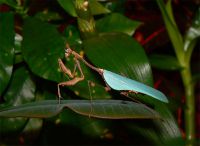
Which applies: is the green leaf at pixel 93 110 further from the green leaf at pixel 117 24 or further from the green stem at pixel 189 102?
the green stem at pixel 189 102

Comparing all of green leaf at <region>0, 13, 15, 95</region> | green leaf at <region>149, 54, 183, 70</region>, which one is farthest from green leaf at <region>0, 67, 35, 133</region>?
green leaf at <region>149, 54, 183, 70</region>

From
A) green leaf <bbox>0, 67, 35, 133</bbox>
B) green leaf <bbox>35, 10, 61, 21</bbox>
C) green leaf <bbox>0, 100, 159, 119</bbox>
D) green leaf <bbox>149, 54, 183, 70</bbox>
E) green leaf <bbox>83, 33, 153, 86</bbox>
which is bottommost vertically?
green leaf <bbox>0, 67, 35, 133</bbox>

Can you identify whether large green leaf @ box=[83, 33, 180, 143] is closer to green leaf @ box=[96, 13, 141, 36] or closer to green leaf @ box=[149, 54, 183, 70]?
green leaf @ box=[96, 13, 141, 36]

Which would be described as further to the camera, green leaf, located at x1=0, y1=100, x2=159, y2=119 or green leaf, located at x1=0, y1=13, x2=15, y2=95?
green leaf, located at x1=0, y1=13, x2=15, y2=95

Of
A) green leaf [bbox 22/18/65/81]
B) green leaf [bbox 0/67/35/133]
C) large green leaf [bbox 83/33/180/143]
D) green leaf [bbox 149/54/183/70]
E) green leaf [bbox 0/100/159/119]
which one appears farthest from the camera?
green leaf [bbox 149/54/183/70]

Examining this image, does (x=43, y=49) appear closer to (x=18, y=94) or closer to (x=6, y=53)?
(x=6, y=53)

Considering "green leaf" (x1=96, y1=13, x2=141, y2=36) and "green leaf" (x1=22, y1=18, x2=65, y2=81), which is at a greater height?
"green leaf" (x1=96, y1=13, x2=141, y2=36)

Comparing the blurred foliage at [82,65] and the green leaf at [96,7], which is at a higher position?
the green leaf at [96,7]

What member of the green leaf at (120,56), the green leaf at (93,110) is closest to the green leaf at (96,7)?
the green leaf at (120,56)
